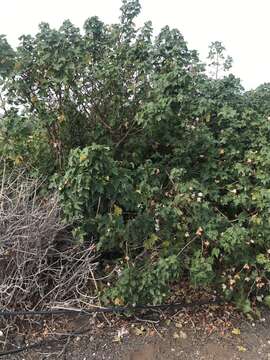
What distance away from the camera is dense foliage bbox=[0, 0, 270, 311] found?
3055mm

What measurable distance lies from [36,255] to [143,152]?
127 cm

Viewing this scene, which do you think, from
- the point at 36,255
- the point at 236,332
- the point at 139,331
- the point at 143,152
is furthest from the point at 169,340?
the point at 143,152

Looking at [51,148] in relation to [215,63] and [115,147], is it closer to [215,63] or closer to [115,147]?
[115,147]

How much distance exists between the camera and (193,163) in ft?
11.9

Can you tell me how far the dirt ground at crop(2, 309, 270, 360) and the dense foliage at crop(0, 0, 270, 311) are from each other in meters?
0.23

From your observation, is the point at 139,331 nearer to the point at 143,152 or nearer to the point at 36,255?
the point at 36,255

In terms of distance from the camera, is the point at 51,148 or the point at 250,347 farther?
the point at 51,148

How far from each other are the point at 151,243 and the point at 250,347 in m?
1.03

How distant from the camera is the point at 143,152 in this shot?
3646 millimetres

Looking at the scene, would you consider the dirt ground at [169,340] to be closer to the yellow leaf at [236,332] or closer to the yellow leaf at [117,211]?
the yellow leaf at [236,332]

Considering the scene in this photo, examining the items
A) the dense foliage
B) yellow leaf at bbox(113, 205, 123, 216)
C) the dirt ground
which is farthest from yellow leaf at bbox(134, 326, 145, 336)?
yellow leaf at bbox(113, 205, 123, 216)

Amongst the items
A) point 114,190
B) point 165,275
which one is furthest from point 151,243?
point 114,190

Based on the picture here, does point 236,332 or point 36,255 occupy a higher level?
point 36,255

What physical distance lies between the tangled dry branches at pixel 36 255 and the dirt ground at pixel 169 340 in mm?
302
